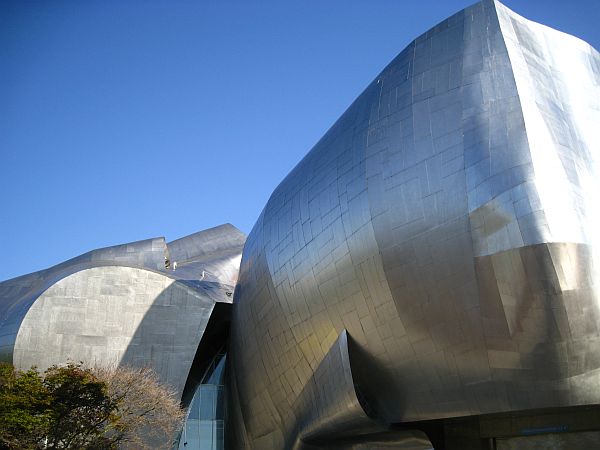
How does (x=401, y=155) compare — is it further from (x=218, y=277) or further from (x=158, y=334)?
(x=218, y=277)

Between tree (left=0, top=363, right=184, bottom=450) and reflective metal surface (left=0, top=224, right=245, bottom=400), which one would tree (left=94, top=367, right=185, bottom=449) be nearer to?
tree (left=0, top=363, right=184, bottom=450)

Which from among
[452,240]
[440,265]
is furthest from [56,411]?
[452,240]

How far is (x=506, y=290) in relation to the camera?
1316 centimetres

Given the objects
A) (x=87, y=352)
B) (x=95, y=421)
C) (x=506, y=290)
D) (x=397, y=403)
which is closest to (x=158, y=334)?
(x=87, y=352)

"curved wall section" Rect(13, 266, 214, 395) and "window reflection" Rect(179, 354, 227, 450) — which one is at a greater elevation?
"curved wall section" Rect(13, 266, 214, 395)

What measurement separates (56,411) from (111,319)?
5.20 meters

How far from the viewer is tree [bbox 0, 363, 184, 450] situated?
18.5m

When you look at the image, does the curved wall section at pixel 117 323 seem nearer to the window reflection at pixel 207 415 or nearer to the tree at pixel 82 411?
the tree at pixel 82 411

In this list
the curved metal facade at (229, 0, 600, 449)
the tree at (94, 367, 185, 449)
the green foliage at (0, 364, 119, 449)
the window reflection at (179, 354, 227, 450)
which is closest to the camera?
the curved metal facade at (229, 0, 600, 449)

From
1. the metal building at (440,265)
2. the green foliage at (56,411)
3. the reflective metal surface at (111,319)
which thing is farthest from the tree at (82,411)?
the metal building at (440,265)

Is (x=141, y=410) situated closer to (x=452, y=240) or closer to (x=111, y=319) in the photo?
(x=111, y=319)

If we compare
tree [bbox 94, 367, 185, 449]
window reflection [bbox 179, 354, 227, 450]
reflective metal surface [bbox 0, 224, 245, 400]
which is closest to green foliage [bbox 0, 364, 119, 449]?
tree [bbox 94, 367, 185, 449]

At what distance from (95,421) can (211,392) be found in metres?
7.35

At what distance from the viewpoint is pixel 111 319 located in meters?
23.8
